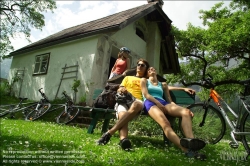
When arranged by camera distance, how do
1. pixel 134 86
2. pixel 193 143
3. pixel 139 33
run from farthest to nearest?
pixel 139 33, pixel 134 86, pixel 193 143

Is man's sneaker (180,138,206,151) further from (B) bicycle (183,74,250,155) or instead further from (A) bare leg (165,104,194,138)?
(B) bicycle (183,74,250,155)

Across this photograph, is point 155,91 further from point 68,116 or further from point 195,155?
point 68,116

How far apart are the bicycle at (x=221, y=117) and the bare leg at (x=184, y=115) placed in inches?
36.6

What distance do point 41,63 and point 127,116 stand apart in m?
11.1

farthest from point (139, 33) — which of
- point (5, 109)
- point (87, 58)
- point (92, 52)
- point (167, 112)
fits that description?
point (167, 112)

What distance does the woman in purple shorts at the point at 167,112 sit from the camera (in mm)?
2842

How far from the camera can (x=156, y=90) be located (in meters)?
3.80

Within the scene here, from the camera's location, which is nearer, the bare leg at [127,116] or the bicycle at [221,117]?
the bare leg at [127,116]

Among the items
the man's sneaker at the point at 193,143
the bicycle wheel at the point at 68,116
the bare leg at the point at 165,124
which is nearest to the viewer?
the man's sneaker at the point at 193,143

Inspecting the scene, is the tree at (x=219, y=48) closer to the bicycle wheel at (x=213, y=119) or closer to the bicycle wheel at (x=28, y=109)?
the bicycle wheel at (x=213, y=119)

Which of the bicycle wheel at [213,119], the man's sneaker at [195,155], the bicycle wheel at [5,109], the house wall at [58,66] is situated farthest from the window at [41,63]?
the man's sneaker at [195,155]

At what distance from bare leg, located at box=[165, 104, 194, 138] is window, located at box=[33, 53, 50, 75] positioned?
10276 mm

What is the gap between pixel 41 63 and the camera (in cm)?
1291

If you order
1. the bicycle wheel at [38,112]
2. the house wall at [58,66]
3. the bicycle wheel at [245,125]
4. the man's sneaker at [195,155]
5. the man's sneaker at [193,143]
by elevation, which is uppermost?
the house wall at [58,66]
